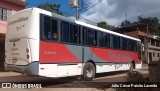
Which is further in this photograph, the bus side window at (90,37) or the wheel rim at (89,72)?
the bus side window at (90,37)

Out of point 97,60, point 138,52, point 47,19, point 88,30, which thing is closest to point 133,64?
point 138,52

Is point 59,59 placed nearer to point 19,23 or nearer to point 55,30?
point 55,30

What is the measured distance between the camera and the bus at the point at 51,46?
399 inches

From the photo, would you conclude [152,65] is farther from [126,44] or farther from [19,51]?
[126,44]

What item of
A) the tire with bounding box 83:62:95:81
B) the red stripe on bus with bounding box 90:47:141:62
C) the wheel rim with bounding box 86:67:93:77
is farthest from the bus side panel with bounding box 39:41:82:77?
the red stripe on bus with bounding box 90:47:141:62

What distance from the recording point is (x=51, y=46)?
35.6 ft

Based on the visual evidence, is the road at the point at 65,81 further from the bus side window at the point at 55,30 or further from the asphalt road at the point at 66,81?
the bus side window at the point at 55,30

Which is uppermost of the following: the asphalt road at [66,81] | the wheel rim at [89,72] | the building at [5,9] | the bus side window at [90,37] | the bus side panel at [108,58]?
the building at [5,9]

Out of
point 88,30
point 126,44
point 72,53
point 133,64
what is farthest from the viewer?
point 133,64

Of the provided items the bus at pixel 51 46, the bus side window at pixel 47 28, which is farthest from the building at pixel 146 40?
the bus side window at pixel 47 28

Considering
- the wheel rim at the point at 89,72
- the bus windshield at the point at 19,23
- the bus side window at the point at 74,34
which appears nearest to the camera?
the bus windshield at the point at 19,23

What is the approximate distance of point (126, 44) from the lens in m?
19.2

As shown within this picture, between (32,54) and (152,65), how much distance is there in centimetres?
464

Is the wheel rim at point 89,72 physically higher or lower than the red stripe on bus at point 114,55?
lower
